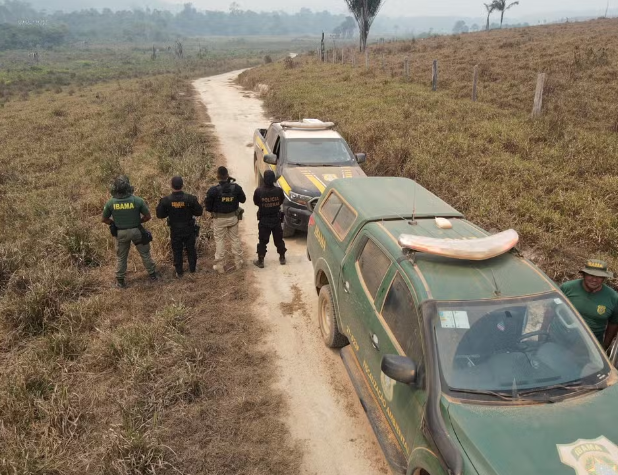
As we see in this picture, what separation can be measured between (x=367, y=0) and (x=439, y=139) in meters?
37.7

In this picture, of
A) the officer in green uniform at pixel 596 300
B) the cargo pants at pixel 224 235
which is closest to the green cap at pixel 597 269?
the officer in green uniform at pixel 596 300

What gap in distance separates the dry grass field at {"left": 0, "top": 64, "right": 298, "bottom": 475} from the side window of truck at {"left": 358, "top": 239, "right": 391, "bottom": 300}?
1.79 metres

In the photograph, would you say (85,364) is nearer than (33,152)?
Yes

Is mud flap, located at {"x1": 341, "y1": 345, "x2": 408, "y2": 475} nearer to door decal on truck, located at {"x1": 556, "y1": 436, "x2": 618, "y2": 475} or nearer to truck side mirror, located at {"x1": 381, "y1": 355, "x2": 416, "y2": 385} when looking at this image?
Answer: truck side mirror, located at {"x1": 381, "y1": 355, "x2": 416, "y2": 385}

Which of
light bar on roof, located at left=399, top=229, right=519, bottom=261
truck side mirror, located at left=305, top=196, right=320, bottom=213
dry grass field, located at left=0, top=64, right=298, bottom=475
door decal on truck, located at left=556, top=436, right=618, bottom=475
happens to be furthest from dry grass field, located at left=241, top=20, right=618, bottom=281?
dry grass field, located at left=0, top=64, right=298, bottom=475

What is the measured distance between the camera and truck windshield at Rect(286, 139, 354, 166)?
9219mm

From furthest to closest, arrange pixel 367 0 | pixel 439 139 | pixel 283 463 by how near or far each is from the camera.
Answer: pixel 367 0
pixel 439 139
pixel 283 463

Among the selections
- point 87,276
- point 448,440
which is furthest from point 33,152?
point 448,440

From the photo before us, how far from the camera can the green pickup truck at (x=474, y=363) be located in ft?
9.34

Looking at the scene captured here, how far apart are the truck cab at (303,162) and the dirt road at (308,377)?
0.91 metres

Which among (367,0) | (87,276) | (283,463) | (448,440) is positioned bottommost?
(283,463)

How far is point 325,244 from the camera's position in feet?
18.8

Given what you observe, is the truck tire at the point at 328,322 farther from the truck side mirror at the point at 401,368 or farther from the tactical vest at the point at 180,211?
the tactical vest at the point at 180,211

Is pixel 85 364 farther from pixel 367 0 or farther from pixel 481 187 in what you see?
pixel 367 0
